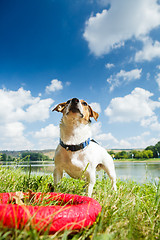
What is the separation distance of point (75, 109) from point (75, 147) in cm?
69

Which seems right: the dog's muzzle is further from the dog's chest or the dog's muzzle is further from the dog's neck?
the dog's chest

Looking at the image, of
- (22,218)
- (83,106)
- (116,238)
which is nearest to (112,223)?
(116,238)

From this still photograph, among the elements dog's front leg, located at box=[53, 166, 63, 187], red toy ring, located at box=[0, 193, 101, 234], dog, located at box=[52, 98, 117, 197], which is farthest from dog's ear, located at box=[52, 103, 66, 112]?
red toy ring, located at box=[0, 193, 101, 234]

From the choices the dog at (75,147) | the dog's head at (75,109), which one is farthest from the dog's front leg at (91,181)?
the dog's head at (75,109)

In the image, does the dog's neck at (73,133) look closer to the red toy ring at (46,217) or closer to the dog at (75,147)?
the dog at (75,147)

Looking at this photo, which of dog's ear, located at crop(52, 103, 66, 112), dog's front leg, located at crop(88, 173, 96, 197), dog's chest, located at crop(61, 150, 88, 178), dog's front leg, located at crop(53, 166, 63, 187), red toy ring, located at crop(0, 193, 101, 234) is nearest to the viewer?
red toy ring, located at crop(0, 193, 101, 234)

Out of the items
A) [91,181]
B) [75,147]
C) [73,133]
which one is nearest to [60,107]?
[73,133]

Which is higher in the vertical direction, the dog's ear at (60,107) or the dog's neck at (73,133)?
the dog's ear at (60,107)

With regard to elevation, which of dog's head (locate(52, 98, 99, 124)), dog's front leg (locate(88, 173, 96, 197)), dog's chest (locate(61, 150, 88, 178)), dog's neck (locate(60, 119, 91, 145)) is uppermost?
dog's head (locate(52, 98, 99, 124))

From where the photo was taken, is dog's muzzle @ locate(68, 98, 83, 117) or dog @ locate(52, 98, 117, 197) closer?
dog @ locate(52, 98, 117, 197)

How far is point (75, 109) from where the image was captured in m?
3.36

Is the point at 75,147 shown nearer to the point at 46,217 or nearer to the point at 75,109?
the point at 75,109

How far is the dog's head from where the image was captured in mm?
3359

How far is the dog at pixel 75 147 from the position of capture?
10.6ft
